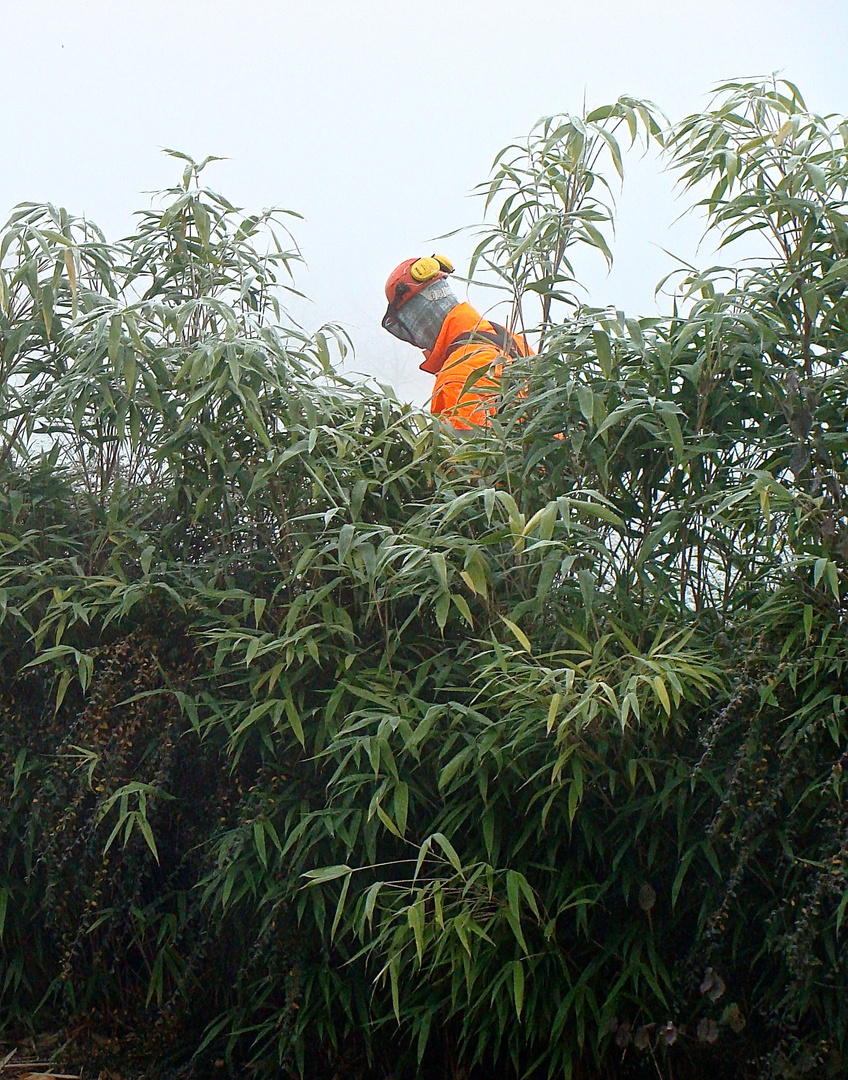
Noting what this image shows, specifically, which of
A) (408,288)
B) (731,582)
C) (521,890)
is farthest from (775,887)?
(408,288)

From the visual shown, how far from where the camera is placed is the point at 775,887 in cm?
182

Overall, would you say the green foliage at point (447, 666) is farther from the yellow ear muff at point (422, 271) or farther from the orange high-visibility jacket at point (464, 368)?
the yellow ear muff at point (422, 271)

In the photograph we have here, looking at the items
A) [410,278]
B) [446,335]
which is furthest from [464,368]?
[410,278]

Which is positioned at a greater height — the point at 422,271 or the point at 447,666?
the point at 422,271

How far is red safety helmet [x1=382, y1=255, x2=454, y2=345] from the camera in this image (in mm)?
2672

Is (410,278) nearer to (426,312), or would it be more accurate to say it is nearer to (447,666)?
(426,312)

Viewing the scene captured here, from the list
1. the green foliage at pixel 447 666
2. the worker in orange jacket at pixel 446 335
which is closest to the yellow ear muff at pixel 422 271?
the worker in orange jacket at pixel 446 335

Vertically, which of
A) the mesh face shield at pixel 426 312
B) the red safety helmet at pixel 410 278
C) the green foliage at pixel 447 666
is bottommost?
the green foliage at pixel 447 666

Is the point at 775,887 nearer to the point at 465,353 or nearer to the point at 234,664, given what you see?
the point at 234,664

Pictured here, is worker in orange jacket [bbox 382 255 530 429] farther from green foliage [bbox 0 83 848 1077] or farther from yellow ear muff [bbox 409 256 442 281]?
green foliage [bbox 0 83 848 1077]

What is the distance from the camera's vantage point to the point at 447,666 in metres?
2.04

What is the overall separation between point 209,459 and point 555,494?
64 cm

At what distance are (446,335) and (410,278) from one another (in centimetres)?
16

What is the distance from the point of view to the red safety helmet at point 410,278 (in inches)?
105
